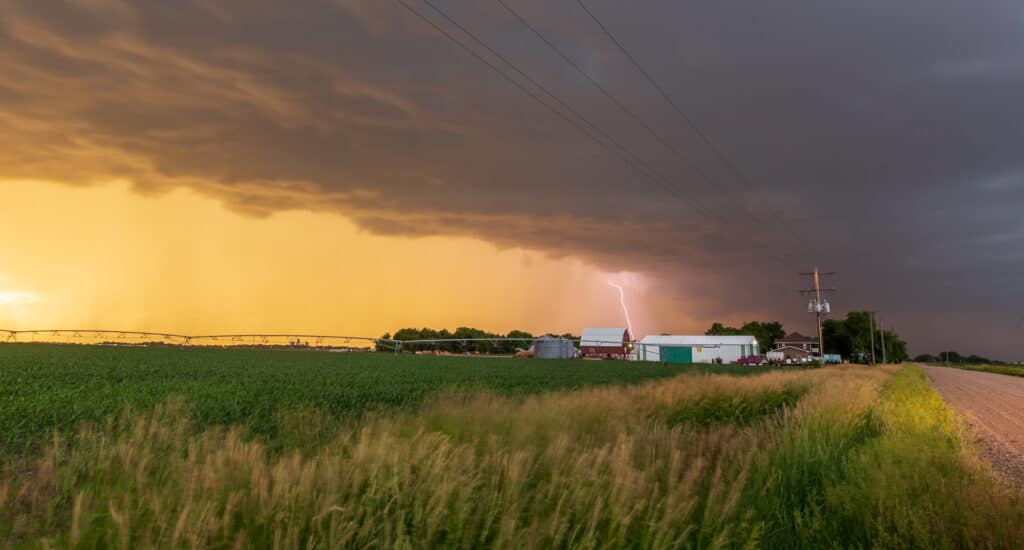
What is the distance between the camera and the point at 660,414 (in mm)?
15492

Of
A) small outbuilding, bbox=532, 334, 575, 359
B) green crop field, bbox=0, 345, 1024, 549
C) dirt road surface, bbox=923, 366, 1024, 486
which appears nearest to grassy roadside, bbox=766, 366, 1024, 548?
green crop field, bbox=0, 345, 1024, 549

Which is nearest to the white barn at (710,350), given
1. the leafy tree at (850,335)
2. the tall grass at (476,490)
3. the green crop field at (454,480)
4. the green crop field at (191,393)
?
the leafy tree at (850,335)

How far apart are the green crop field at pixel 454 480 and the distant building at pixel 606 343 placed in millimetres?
68137

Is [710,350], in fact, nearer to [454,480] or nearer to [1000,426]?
[1000,426]

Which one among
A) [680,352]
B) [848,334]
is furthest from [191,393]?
[848,334]

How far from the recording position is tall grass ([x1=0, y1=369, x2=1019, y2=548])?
4.95 meters

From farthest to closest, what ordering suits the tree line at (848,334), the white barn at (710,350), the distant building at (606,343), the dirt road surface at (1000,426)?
the tree line at (848,334), the white barn at (710,350), the distant building at (606,343), the dirt road surface at (1000,426)

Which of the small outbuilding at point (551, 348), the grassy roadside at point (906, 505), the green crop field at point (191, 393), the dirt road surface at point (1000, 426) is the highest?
the small outbuilding at point (551, 348)

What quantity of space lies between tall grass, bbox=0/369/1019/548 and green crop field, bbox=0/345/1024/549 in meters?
0.04

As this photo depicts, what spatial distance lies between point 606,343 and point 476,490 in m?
92.7

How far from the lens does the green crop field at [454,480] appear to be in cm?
502

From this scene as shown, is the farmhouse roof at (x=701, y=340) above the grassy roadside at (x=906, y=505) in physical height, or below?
above

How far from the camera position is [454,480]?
19.0ft

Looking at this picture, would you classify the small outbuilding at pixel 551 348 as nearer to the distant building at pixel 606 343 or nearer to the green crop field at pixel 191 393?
the distant building at pixel 606 343
